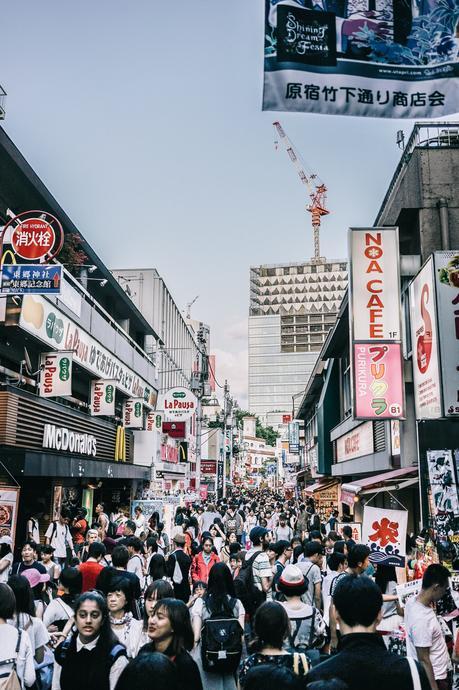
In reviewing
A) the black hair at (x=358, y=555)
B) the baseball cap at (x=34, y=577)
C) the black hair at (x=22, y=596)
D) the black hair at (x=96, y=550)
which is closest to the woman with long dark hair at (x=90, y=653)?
the black hair at (x=22, y=596)

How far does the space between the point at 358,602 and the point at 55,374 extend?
50.9 feet

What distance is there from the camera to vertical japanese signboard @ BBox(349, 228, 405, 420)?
49.3ft

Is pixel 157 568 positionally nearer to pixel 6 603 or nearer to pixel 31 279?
pixel 6 603

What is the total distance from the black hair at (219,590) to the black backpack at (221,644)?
10cm

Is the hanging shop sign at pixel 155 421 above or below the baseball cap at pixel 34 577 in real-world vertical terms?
above

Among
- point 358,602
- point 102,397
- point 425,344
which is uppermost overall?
point 102,397

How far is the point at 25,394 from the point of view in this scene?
16.1m

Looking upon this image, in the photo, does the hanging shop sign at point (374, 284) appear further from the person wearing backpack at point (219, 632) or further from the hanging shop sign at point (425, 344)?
the person wearing backpack at point (219, 632)

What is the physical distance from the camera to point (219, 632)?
5.88m

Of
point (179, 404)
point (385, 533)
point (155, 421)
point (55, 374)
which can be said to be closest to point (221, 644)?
point (385, 533)

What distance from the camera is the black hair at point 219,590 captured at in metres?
6.09

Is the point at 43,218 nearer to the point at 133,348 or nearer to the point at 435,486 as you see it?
the point at 435,486

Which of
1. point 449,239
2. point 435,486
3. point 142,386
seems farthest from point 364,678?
point 142,386

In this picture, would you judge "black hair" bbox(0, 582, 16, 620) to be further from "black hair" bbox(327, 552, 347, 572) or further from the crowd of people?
"black hair" bbox(327, 552, 347, 572)
